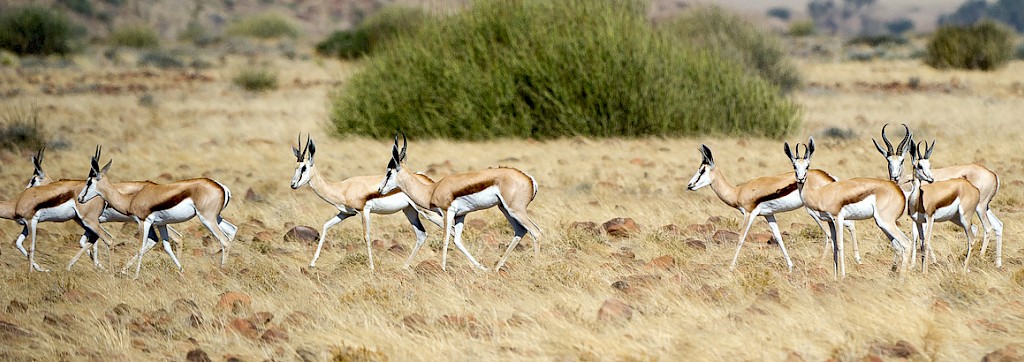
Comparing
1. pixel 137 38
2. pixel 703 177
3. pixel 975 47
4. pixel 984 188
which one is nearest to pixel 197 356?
pixel 703 177

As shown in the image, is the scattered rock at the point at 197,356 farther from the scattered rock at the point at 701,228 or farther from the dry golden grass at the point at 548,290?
the scattered rock at the point at 701,228

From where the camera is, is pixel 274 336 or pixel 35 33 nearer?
pixel 274 336

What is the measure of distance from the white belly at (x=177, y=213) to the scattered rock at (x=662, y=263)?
3373mm

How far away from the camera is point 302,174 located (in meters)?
8.27

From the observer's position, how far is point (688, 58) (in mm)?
18281

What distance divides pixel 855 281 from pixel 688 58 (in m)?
11.9

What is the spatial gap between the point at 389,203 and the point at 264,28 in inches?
2867

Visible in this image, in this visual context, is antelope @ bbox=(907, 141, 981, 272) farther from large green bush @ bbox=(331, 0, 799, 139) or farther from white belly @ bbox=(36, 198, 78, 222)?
large green bush @ bbox=(331, 0, 799, 139)

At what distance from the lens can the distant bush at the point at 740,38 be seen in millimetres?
25234

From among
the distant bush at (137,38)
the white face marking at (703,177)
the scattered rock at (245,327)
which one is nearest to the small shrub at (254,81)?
the white face marking at (703,177)

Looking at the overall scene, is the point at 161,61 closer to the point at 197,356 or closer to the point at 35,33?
the point at 35,33

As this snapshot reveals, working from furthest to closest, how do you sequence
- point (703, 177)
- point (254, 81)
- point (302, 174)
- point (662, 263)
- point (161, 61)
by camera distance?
point (161, 61)
point (254, 81)
point (302, 174)
point (703, 177)
point (662, 263)

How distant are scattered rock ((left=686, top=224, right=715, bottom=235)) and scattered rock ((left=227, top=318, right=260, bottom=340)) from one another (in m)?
4.34

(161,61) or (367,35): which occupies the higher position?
(367,35)
